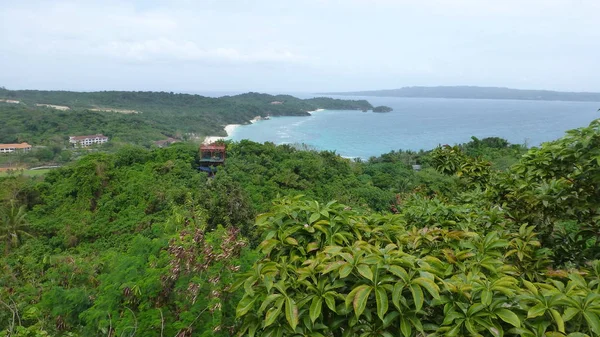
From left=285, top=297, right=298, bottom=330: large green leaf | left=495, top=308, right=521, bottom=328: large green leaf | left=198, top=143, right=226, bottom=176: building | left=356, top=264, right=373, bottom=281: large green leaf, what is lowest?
left=198, top=143, right=226, bottom=176: building

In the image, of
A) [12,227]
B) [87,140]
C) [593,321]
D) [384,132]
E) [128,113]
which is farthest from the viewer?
[384,132]

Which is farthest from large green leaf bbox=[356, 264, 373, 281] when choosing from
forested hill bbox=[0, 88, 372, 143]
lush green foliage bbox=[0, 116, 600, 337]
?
forested hill bbox=[0, 88, 372, 143]

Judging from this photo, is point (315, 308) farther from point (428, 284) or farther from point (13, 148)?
point (13, 148)

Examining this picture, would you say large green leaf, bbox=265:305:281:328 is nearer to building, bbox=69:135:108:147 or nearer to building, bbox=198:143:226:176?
building, bbox=198:143:226:176

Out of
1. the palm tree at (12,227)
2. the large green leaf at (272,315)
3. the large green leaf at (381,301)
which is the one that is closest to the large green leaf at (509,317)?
the large green leaf at (381,301)

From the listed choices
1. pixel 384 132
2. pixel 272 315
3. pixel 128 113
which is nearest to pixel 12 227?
pixel 272 315
